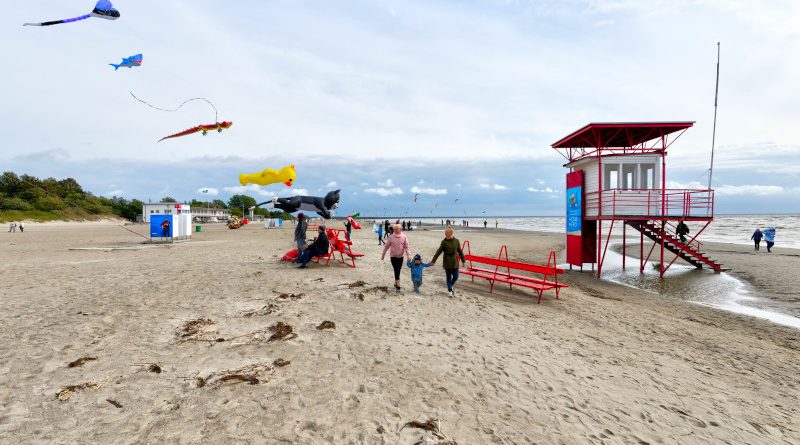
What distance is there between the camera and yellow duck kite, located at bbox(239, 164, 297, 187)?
16.0m

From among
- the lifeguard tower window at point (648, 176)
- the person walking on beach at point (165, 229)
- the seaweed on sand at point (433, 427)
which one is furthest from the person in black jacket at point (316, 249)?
the person walking on beach at point (165, 229)

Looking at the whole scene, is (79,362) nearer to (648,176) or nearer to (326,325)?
(326,325)

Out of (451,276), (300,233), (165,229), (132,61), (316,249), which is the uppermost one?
(132,61)

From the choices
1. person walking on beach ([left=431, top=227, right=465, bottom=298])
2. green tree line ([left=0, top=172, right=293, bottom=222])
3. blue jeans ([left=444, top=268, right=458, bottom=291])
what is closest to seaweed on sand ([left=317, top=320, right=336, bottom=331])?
person walking on beach ([left=431, top=227, right=465, bottom=298])

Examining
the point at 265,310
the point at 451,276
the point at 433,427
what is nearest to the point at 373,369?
the point at 433,427

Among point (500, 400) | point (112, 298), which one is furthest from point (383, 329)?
point (112, 298)

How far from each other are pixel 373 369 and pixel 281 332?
1.97 meters

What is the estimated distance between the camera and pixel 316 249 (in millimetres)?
12828

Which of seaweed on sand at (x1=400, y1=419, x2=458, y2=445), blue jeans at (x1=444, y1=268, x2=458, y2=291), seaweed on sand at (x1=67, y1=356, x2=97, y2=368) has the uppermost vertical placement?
blue jeans at (x1=444, y1=268, x2=458, y2=291)

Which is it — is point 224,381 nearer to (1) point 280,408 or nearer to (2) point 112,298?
(1) point 280,408

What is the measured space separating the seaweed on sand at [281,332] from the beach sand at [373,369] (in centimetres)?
5

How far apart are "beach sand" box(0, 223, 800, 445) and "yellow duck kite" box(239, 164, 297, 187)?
732cm

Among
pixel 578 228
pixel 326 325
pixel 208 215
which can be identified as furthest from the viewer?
pixel 208 215

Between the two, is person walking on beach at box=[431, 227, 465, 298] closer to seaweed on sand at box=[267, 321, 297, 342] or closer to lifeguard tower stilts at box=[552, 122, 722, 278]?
seaweed on sand at box=[267, 321, 297, 342]
